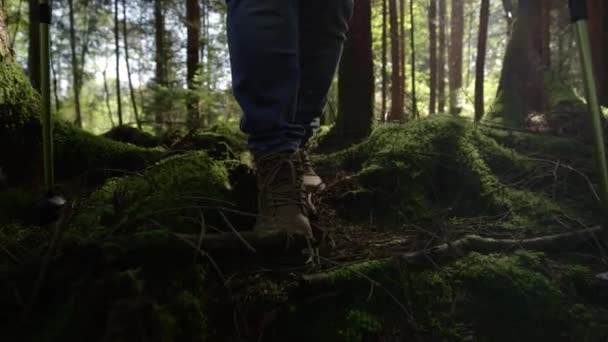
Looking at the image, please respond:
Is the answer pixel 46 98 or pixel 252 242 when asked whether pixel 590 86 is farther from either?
pixel 46 98

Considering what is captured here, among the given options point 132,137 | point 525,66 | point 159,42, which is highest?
point 159,42

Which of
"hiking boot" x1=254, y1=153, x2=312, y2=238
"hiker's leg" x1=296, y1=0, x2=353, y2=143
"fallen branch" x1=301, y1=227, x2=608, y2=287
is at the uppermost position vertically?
"hiker's leg" x1=296, y1=0, x2=353, y2=143

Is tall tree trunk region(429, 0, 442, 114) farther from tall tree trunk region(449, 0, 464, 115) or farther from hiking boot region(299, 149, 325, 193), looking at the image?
hiking boot region(299, 149, 325, 193)

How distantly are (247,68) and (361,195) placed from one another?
81cm

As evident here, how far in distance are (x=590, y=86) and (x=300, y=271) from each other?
3.96 feet

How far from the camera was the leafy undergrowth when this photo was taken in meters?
0.89

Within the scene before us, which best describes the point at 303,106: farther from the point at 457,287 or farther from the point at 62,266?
the point at 62,266

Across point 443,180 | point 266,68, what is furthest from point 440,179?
point 266,68

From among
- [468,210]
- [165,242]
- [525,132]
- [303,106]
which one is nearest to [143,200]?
[165,242]

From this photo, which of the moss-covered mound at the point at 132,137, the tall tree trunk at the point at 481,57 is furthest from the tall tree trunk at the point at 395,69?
the moss-covered mound at the point at 132,137

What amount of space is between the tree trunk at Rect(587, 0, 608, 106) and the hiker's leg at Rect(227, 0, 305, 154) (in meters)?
5.57

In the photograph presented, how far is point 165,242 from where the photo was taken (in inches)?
41.1

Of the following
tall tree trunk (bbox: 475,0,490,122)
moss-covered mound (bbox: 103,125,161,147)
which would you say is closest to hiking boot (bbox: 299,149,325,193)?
moss-covered mound (bbox: 103,125,161,147)

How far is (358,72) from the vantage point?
150 inches
